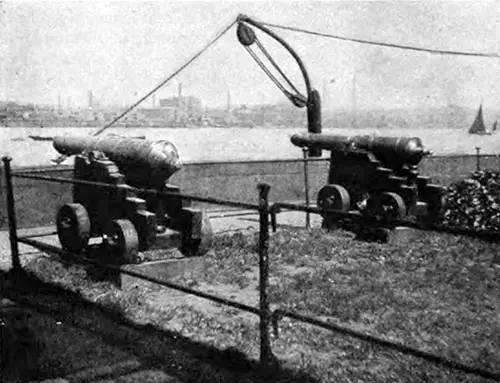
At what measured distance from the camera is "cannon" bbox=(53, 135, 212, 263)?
6.62m

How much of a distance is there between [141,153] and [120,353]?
3.18 meters

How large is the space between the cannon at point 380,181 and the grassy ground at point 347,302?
94cm

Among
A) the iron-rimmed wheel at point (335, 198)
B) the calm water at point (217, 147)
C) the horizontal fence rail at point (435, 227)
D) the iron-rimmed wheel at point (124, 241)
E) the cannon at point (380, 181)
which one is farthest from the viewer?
the calm water at point (217, 147)

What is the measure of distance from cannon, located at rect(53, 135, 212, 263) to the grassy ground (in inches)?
15.9

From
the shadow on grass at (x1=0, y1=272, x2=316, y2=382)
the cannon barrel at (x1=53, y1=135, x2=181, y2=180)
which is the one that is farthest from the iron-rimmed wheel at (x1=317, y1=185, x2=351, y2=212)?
the shadow on grass at (x1=0, y1=272, x2=316, y2=382)

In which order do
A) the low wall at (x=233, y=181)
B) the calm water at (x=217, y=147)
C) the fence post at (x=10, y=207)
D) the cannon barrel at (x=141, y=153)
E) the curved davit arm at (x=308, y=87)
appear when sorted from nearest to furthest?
the fence post at (x=10, y=207) < the cannon barrel at (x=141, y=153) < the low wall at (x=233, y=181) < the curved davit arm at (x=308, y=87) < the calm water at (x=217, y=147)

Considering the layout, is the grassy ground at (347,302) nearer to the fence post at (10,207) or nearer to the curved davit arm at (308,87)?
the fence post at (10,207)

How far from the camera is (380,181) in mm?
9625

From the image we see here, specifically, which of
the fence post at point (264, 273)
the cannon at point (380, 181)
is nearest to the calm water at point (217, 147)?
the cannon at point (380, 181)

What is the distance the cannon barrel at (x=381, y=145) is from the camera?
9430 millimetres

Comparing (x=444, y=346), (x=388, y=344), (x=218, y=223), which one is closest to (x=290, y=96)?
(x=218, y=223)

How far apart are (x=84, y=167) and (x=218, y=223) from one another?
394 centimetres

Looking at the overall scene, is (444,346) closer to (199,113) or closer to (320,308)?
(320,308)

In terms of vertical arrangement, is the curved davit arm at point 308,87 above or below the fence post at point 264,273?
above
